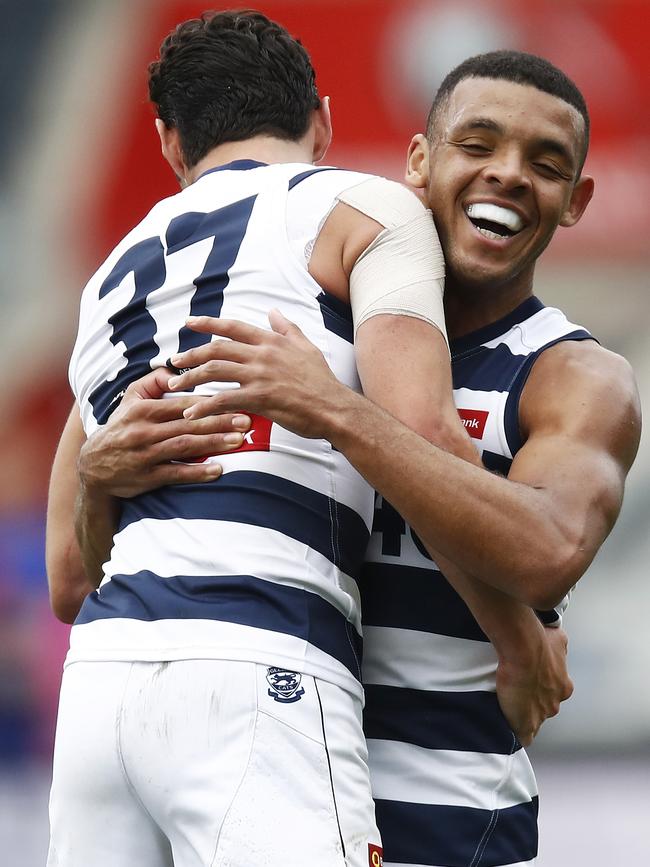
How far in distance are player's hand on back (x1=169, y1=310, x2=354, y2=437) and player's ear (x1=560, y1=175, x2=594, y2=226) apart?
0.77 m

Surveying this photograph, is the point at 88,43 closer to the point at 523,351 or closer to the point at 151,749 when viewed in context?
the point at 523,351

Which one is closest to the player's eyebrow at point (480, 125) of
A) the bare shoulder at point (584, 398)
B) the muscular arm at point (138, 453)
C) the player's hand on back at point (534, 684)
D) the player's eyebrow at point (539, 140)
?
the player's eyebrow at point (539, 140)

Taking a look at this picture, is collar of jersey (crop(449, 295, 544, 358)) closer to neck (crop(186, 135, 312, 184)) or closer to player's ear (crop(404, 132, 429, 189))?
player's ear (crop(404, 132, 429, 189))

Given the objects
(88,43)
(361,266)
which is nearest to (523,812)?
(361,266)

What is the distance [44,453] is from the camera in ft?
14.8

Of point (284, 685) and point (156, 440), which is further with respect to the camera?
point (156, 440)

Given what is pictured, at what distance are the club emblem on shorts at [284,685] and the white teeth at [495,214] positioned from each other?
90cm

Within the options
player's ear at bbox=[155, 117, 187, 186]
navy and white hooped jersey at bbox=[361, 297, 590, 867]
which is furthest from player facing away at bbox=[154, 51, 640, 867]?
player's ear at bbox=[155, 117, 187, 186]

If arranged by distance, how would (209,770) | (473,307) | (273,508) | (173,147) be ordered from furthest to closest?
1. (173,147)
2. (473,307)
3. (273,508)
4. (209,770)

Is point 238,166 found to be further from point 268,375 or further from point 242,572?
point 242,572

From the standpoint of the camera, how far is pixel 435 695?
2.13m

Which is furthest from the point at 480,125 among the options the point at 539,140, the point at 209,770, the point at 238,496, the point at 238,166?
the point at 209,770

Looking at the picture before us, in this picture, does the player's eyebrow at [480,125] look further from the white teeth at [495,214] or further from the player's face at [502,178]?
the white teeth at [495,214]

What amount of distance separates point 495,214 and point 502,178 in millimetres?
62
